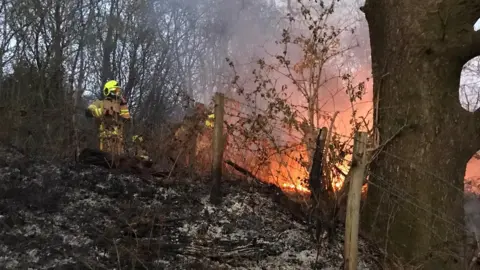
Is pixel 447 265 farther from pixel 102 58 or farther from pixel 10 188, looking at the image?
pixel 102 58

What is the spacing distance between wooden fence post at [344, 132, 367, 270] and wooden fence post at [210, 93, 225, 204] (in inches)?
91.4

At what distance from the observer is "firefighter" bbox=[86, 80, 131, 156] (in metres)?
6.34

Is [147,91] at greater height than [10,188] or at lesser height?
greater

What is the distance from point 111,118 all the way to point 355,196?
186 inches

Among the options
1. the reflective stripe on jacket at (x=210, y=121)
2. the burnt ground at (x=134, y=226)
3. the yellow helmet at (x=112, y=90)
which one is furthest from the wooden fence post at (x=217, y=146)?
the yellow helmet at (x=112, y=90)

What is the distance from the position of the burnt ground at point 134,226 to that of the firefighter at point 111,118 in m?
0.54

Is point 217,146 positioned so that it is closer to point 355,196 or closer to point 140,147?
point 140,147

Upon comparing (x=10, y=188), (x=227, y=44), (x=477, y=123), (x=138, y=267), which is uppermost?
(x=227, y=44)

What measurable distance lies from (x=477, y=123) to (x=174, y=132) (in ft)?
13.0

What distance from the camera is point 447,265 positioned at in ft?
14.8

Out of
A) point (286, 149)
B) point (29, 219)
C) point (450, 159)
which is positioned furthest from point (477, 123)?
point (29, 219)

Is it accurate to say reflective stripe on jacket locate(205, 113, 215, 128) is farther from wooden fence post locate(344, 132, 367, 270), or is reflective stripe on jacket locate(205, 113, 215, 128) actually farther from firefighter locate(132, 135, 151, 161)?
wooden fence post locate(344, 132, 367, 270)

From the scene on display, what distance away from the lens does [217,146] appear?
5355 mm

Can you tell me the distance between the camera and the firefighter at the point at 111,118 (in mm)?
6340
